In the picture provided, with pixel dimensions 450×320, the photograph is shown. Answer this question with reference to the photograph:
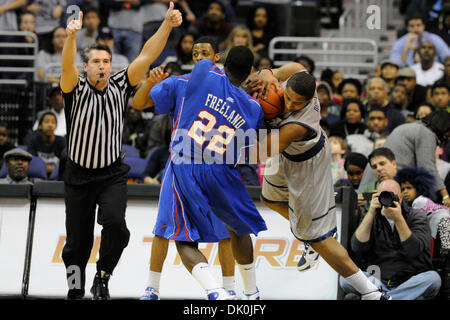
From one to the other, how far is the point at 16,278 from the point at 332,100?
566 centimetres

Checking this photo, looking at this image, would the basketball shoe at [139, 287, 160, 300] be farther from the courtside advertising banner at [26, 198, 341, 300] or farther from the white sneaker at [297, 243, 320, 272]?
the courtside advertising banner at [26, 198, 341, 300]

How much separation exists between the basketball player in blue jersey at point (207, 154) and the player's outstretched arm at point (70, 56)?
0.76 m

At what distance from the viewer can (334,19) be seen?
1600 centimetres

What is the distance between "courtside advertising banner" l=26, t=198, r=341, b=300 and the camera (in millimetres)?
7699

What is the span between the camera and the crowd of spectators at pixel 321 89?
27.5ft

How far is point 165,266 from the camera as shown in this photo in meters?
7.78

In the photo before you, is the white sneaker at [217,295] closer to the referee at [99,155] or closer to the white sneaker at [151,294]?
the white sneaker at [151,294]

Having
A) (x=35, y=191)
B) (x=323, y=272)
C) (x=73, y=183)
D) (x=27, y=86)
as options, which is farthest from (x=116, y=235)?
(x=27, y=86)

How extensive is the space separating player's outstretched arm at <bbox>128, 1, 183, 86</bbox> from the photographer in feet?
7.64

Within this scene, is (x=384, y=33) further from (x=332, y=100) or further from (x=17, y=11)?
(x=17, y=11)

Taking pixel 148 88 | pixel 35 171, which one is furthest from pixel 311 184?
pixel 35 171

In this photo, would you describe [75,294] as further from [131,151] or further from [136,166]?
[131,151]
